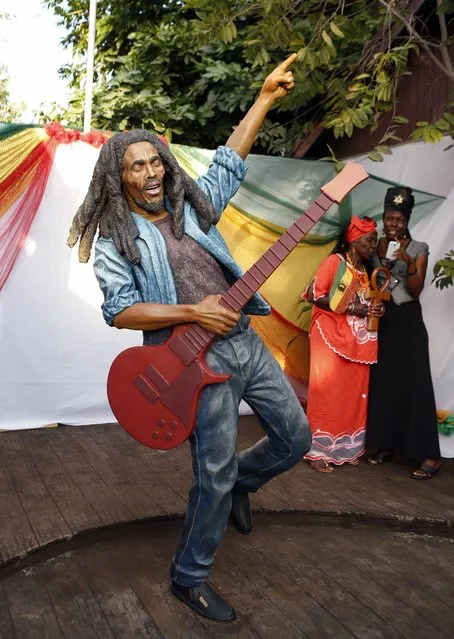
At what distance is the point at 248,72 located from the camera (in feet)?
20.9

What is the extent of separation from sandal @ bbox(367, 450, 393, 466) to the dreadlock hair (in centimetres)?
233

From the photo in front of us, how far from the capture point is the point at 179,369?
2211 millimetres

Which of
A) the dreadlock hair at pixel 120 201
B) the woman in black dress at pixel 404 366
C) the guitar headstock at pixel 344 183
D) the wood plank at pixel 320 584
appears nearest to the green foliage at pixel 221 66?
the woman in black dress at pixel 404 366

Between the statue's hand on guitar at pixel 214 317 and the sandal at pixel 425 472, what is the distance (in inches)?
87.5

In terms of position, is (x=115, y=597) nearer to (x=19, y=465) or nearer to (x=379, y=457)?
(x=19, y=465)

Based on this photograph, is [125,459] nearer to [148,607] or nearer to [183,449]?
[183,449]

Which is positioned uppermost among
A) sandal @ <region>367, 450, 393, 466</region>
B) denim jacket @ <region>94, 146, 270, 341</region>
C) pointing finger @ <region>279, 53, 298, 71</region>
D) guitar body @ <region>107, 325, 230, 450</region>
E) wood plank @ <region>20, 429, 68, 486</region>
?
pointing finger @ <region>279, 53, 298, 71</region>

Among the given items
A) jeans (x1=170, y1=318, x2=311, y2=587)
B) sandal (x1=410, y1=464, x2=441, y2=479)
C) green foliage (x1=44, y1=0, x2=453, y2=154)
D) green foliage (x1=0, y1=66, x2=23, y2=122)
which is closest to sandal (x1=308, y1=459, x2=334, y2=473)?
sandal (x1=410, y1=464, x2=441, y2=479)

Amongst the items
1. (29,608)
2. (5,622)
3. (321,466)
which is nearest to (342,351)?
(321,466)

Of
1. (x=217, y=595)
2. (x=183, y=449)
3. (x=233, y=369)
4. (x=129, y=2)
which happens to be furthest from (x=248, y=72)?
(x=217, y=595)

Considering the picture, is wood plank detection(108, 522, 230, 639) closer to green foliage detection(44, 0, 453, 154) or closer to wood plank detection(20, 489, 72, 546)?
wood plank detection(20, 489, 72, 546)

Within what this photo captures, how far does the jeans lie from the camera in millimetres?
2244

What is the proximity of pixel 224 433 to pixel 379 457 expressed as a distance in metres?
2.21

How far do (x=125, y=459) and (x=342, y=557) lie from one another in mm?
1670
